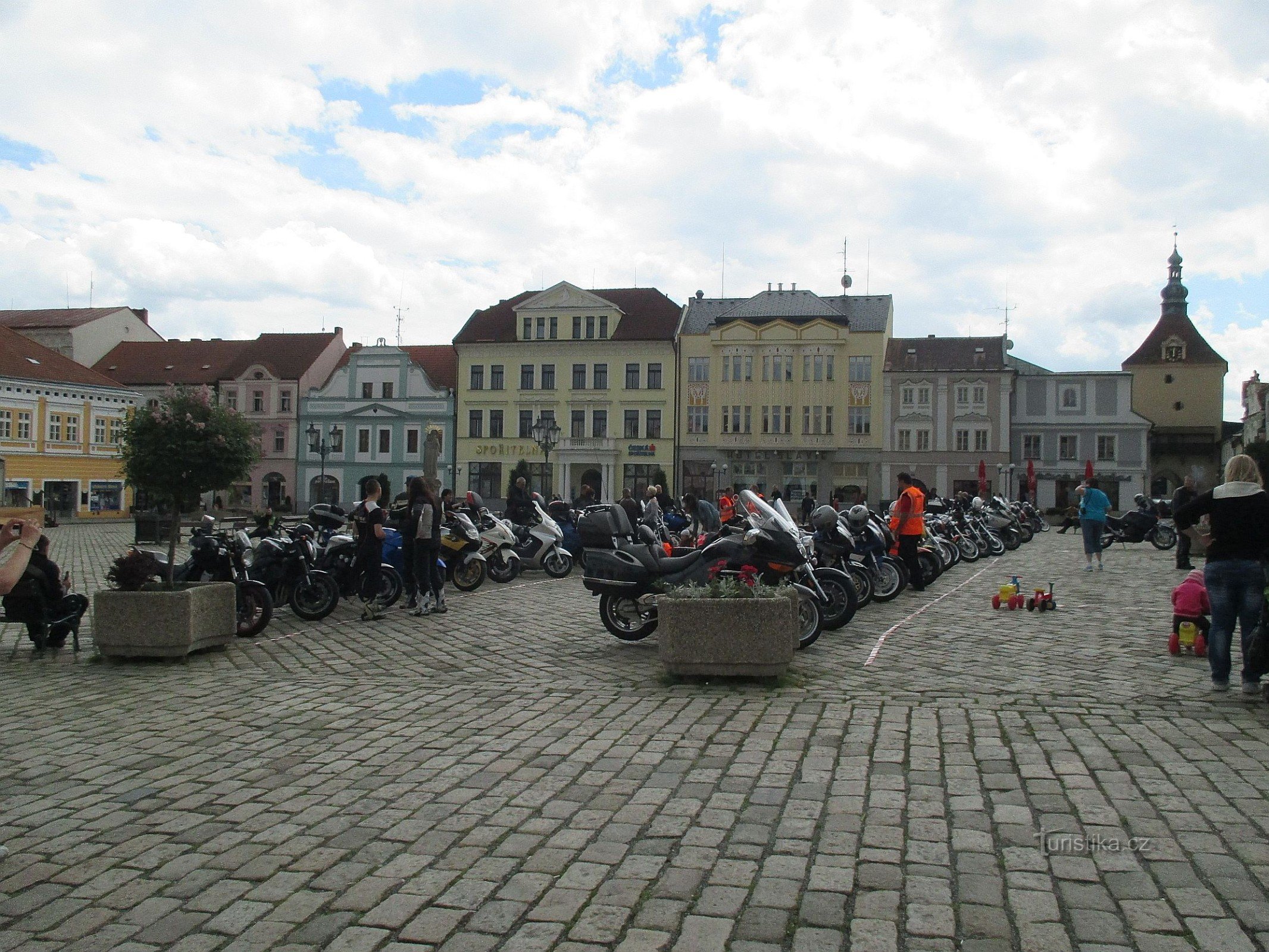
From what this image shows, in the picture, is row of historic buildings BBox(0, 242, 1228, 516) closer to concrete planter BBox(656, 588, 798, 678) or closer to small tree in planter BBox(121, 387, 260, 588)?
small tree in planter BBox(121, 387, 260, 588)

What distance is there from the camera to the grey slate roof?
59562mm

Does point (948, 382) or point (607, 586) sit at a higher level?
point (948, 382)

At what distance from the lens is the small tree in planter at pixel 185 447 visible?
17.6m

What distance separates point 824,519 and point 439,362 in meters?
55.8

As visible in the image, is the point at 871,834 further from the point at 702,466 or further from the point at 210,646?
the point at 702,466

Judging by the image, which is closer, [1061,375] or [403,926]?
[403,926]

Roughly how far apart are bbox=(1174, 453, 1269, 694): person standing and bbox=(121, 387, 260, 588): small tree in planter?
48.5ft

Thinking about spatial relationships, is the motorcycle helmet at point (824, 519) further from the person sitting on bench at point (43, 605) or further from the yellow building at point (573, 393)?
the yellow building at point (573, 393)

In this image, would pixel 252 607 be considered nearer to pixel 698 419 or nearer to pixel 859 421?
pixel 698 419

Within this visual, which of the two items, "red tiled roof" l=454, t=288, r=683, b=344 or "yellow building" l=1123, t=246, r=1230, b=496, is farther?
"yellow building" l=1123, t=246, r=1230, b=496

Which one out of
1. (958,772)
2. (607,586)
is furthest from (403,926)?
(607,586)

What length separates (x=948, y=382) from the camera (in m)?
58.2

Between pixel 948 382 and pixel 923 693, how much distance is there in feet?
174

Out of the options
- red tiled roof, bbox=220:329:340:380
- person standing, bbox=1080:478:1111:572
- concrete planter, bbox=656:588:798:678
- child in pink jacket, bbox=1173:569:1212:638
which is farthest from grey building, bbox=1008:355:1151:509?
concrete planter, bbox=656:588:798:678
